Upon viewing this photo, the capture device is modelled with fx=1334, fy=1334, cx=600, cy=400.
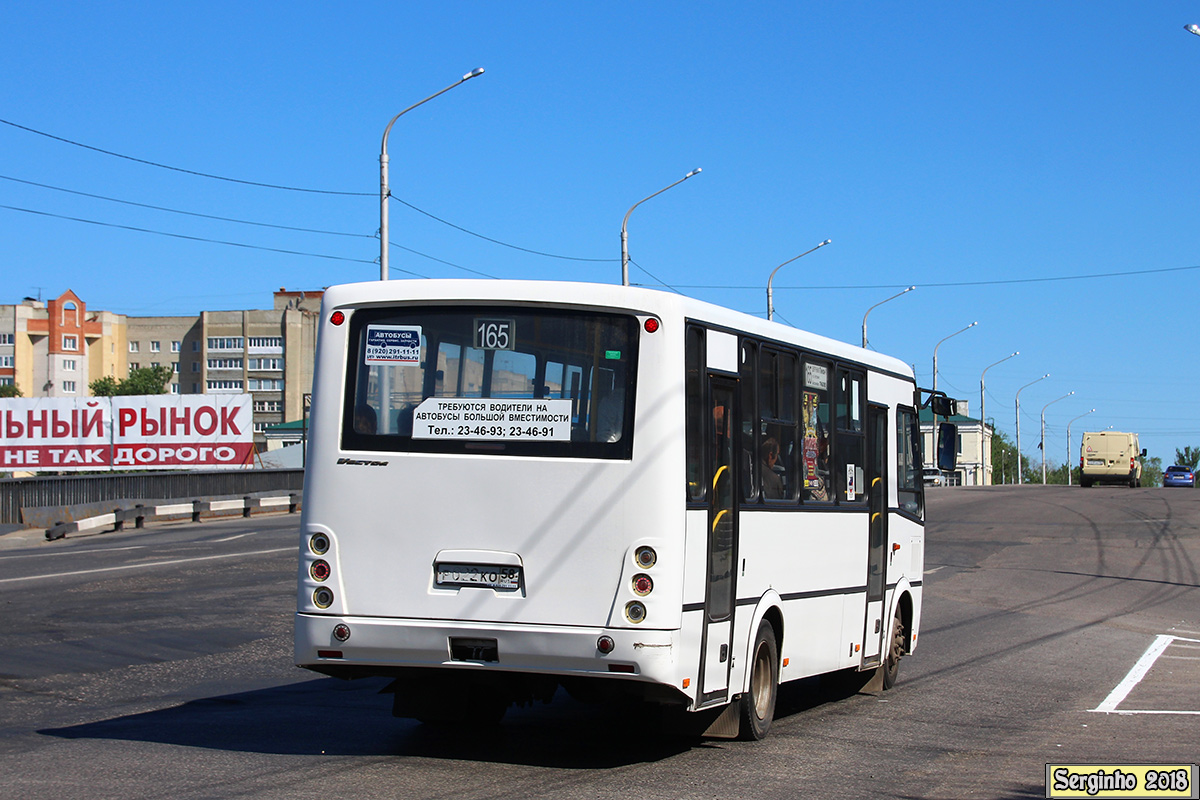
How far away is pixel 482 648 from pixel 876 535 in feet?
15.8

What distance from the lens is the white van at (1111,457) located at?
233 feet

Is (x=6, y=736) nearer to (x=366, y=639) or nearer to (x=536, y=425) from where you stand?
(x=366, y=639)

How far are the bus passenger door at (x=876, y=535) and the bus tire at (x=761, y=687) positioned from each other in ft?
7.25

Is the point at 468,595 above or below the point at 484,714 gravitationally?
above

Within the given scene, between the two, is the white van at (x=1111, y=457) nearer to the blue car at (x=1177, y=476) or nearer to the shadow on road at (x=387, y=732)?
the blue car at (x=1177, y=476)

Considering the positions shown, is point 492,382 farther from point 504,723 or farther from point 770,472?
point 504,723

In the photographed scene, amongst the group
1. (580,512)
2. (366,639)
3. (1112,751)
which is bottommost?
(1112,751)

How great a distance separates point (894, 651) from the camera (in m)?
11.9

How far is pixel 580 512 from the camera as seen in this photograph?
7.47 metres

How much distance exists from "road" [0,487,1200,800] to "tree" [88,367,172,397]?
120 m

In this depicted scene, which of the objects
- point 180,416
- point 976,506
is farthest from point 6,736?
point 976,506

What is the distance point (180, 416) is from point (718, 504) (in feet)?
121

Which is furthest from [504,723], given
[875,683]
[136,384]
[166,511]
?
[136,384]

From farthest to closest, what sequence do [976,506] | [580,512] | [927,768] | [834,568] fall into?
[976,506], [834,568], [927,768], [580,512]
